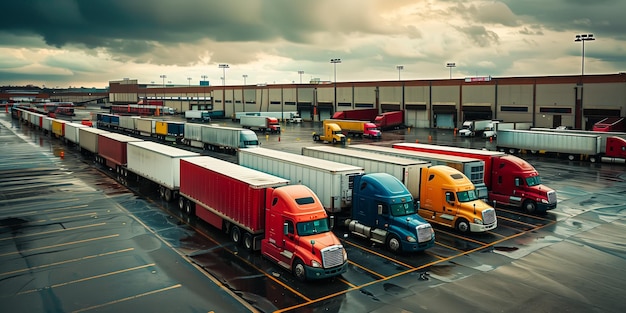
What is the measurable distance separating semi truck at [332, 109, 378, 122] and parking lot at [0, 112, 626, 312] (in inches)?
2694

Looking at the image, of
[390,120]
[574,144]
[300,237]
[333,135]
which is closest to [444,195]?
[300,237]

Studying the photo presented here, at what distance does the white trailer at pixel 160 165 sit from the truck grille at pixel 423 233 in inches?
632

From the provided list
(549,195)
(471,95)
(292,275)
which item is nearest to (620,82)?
(471,95)

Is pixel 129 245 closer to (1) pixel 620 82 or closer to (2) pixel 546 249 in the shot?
(2) pixel 546 249

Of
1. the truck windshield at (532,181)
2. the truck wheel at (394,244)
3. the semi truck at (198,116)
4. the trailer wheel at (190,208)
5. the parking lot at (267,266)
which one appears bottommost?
the parking lot at (267,266)

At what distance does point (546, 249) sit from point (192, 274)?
1703cm

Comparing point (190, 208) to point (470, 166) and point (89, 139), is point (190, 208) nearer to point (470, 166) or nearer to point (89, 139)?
point (470, 166)

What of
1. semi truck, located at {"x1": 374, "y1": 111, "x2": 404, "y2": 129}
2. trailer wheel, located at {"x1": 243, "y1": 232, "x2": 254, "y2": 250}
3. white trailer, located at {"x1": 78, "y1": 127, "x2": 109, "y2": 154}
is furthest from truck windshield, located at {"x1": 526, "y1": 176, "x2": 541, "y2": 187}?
semi truck, located at {"x1": 374, "y1": 111, "x2": 404, "y2": 129}

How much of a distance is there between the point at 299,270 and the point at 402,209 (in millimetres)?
6582

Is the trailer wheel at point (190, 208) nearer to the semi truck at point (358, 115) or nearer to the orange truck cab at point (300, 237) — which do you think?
the orange truck cab at point (300, 237)

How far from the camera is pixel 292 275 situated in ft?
61.0

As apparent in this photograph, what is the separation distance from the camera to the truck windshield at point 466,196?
977 inches

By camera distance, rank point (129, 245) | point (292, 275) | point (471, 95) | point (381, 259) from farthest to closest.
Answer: point (471, 95)
point (129, 245)
point (381, 259)
point (292, 275)

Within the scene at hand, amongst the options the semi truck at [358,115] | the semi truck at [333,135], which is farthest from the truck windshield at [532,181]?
the semi truck at [358,115]
